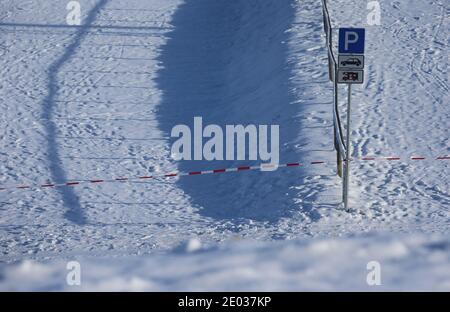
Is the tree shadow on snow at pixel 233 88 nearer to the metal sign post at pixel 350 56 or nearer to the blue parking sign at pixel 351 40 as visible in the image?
the metal sign post at pixel 350 56

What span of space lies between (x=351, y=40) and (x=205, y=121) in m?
6.19

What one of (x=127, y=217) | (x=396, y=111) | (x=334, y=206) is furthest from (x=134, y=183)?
(x=396, y=111)

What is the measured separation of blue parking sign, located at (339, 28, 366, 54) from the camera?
32.9 ft

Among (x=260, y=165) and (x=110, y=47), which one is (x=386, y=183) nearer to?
(x=260, y=165)

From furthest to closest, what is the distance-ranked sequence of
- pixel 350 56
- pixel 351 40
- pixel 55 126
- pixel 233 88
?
1. pixel 233 88
2. pixel 55 126
3. pixel 350 56
4. pixel 351 40

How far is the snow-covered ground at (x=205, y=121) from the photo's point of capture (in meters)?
10.4

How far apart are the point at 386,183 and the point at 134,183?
3.96 m

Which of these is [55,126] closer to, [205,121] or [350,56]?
[205,121]

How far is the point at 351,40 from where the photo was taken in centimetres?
1009

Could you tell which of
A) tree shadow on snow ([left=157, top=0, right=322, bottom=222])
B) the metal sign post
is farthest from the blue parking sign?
tree shadow on snow ([left=157, top=0, right=322, bottom=222])

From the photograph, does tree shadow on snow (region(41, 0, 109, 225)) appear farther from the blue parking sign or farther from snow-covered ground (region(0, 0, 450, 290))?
the blue parking sign

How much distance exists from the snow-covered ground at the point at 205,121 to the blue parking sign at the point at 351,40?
6.83 ft

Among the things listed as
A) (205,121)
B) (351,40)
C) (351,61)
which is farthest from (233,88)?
(351,40)

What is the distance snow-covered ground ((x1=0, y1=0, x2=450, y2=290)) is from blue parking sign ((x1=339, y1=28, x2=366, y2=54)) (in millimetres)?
2081
